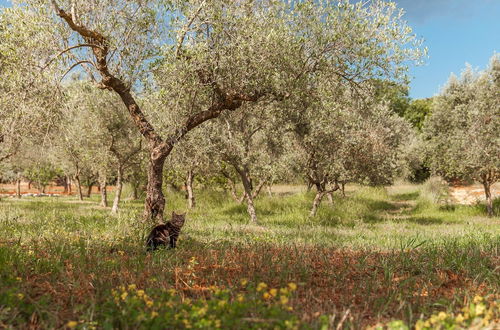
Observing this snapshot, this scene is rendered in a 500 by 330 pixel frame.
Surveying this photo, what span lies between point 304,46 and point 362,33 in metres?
1.81

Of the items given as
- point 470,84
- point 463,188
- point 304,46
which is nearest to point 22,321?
point 304,46

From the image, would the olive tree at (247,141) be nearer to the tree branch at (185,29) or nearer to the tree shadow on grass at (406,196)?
the tree branch at (185,29)

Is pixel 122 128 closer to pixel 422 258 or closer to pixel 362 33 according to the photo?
pixel 362 33

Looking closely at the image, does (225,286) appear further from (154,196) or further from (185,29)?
(185,29)

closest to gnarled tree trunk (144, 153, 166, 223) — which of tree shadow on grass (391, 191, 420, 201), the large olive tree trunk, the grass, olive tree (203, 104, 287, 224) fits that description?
the large olive tree trunk

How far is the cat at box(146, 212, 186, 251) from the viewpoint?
7.24 metres

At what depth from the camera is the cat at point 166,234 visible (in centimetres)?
724

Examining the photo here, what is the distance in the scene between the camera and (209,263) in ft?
19.4

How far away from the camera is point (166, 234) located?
7395 millimetres

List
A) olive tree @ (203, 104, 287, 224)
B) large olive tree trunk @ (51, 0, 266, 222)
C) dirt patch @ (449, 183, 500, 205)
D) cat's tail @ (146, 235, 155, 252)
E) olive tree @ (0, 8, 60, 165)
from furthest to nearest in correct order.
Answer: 1. dirt patch @ (449, 183, 500, 205)
2. olive tree @ (203, 104, 287, 224)
3. large olive tree trunk @ (51, 0, 266, 222)
4. olive tree @ (0, 8, 60, 165)
5. cat's tail @ (146, 235, 155, 252)

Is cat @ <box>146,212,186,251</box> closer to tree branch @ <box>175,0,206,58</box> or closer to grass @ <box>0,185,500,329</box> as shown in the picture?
grass @ <box>0,185,500,329</box>

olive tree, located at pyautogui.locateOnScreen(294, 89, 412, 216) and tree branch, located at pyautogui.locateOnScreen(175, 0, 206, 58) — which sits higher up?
tree branch, located at pyautogui.locateOnScreen(175, 0, 206, 58)

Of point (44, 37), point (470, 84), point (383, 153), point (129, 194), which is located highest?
point (470, 84)

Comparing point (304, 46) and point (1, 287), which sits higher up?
point (304, 46)
